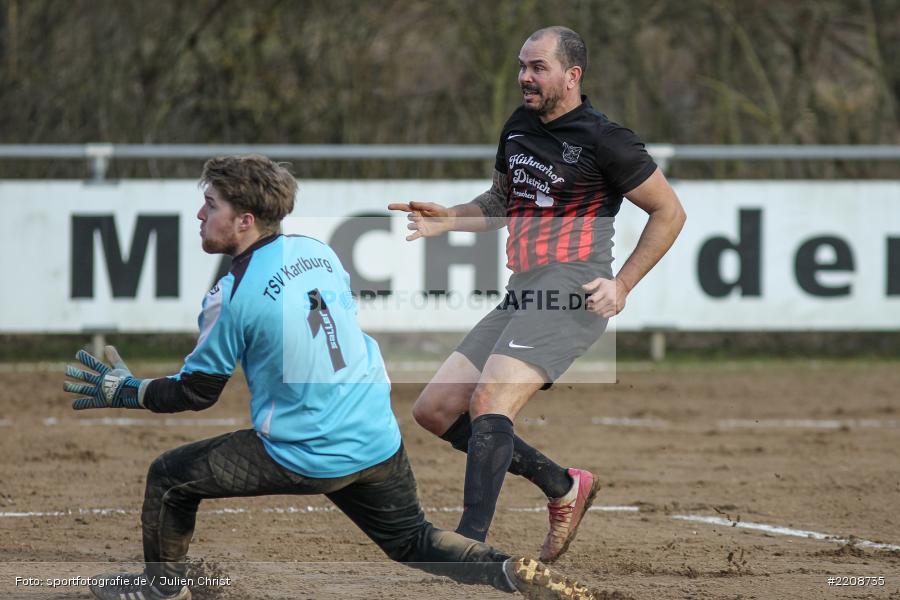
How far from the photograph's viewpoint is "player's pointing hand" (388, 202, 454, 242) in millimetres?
5623

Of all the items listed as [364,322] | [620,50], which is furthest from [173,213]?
[620,50]

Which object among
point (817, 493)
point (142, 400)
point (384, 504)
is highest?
point (142, 400)

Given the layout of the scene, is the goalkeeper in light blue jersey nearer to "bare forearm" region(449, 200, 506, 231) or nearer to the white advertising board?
"bare forearm" region(449, 200, 506, 231)

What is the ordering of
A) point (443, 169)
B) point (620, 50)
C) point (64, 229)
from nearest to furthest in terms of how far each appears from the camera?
point (64, 229), point (443, 169), point (620, 50)

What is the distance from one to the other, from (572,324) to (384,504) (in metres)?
1.28

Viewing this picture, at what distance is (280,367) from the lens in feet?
13.9

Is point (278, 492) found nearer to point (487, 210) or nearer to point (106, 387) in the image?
point (106, 387)

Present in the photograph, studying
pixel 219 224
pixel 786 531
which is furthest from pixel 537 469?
pixel 219 224

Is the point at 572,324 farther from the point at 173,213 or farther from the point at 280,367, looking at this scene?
the point at 173,213

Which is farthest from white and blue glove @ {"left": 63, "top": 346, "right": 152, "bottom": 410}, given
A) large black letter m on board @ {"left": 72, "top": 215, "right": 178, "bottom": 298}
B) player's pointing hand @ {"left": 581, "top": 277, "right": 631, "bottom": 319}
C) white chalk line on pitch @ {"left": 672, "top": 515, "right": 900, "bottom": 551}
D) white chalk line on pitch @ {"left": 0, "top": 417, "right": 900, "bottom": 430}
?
large black letter m on board @ {"left": 72, "top": 215, "right": 178, "bottom": 298}

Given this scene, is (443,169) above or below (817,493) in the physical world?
above

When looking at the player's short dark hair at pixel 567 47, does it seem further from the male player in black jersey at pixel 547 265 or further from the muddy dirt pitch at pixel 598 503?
the muddy dirt pitch at pixel 598 503

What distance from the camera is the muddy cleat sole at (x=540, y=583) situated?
4.30 meters

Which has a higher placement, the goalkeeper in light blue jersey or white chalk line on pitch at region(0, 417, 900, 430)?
the goalkeeper in light blue jersey
